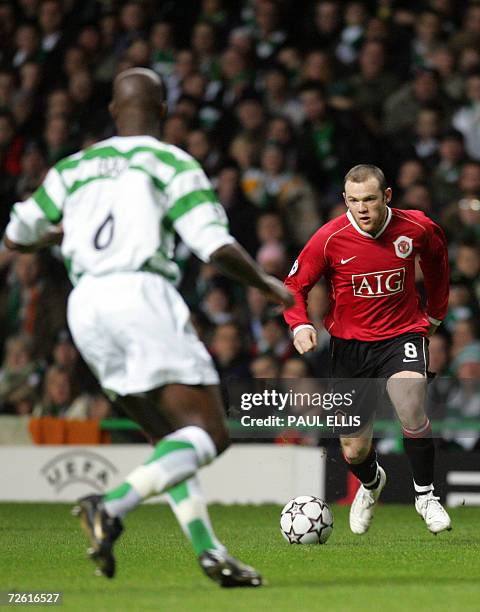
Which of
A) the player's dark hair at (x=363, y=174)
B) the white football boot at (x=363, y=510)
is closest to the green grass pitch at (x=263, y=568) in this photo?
the white football boot at (x=363, y=510)

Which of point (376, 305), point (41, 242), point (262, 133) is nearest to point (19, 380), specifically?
point (262, 133)

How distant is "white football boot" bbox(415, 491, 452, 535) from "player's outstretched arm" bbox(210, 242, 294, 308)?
2.99 m

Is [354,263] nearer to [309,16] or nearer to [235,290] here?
[235,290]

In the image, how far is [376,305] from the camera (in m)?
7.99

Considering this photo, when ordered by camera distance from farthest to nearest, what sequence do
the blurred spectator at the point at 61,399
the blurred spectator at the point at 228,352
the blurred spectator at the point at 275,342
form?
the blurred spectator at the point at 61,399 → the blurred spectator at the point at 275,342 → the blurred spectator at the point at 228,352

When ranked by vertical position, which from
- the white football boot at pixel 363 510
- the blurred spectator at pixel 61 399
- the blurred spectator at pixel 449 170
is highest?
the blurred spectator at pixel 449 170

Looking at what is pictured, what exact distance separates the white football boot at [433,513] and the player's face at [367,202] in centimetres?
161

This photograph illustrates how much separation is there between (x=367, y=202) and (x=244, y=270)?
9.47 ft

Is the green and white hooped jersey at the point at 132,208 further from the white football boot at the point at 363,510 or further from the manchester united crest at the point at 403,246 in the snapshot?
the white football boot at the point at 363,510

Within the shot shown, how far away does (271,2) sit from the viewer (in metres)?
14.4

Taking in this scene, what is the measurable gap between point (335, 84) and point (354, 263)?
615cm

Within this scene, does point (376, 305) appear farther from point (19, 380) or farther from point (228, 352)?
point (19, 380)

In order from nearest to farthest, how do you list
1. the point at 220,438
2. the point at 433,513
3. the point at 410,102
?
the point at 220,438, the point at 433,513, the point at 410,102

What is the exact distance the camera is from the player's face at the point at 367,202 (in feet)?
25.1
